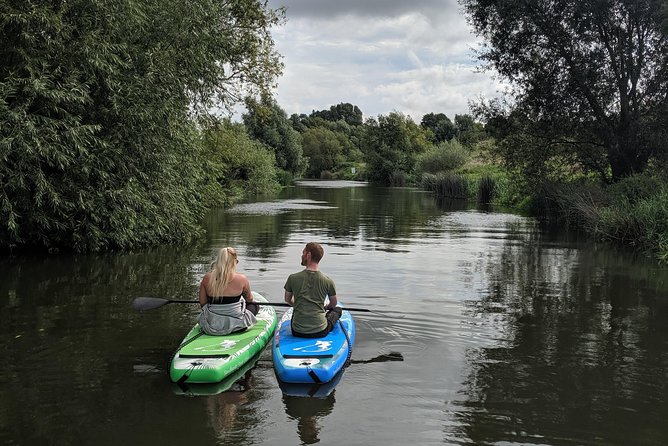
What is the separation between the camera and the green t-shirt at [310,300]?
22.5 feet

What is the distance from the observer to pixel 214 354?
6.20 m

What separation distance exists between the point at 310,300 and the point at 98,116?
29.9 ft

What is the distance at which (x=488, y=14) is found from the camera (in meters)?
25.4

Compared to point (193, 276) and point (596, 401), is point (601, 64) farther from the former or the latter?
point (596, 401)

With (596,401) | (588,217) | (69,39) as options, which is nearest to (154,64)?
(69,39)

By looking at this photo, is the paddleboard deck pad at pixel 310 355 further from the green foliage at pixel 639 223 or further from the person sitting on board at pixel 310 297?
the green foliage at pixel 639 223

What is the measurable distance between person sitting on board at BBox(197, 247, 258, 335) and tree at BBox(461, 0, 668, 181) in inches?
808

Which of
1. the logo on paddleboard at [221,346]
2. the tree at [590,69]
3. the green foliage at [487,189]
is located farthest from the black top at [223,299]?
the green foliage at [487,189]

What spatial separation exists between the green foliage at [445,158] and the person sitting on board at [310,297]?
183 feet

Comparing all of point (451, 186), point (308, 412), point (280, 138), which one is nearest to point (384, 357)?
point (308, 412)

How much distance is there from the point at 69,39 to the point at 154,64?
2026 mm

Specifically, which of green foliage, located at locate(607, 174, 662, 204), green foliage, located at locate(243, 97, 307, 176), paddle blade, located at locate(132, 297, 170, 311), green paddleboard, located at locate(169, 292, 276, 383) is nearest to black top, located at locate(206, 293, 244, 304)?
green paddleboard, located at locate(169, 292, 276, 383)

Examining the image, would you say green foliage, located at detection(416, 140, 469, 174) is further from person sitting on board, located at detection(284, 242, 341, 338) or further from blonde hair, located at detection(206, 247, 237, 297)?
blonde hair, located at detection(206, 247, 237, 297)

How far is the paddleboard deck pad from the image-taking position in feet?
19.8
